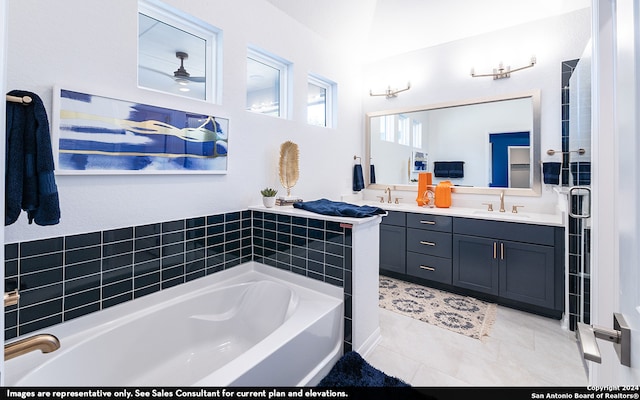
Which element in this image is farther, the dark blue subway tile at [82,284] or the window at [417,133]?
the window at [417,133]

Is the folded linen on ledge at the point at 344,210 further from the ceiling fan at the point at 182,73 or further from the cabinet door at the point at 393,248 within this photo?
the ceiling fan at the point at 182,73

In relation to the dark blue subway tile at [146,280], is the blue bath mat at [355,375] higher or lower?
lower

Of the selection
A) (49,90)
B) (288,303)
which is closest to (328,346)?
(288,303)

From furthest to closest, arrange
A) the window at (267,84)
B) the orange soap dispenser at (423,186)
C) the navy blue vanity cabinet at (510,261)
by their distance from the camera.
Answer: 1. the orange soap dispenser at (423,186)
2. the window at (267,84)
3. the navy blue vanity cabinet at (510,261)

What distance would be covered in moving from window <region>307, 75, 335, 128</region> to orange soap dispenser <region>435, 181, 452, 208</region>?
4.92 feet

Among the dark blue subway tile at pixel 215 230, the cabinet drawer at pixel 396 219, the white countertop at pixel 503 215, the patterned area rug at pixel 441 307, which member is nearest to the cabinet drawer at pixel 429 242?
the cabinet drawer at pixel 396 219

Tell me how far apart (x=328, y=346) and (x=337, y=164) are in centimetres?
219

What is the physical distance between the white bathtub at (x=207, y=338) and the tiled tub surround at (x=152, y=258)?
2.9 inches

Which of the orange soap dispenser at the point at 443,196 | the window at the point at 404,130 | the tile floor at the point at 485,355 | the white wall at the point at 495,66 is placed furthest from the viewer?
the window at the point at 404,130

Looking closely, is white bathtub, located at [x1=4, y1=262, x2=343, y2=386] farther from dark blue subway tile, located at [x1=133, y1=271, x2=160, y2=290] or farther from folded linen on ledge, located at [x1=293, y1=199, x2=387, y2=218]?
folded linen on ledge, located at [x1=293, y1=199, x2=387, y2=218]

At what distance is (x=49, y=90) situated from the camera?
1468 mm

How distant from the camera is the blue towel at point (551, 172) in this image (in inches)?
104

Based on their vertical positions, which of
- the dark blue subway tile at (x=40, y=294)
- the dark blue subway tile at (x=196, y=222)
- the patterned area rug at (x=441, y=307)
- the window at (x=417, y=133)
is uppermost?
the window at (x=417, y=133)

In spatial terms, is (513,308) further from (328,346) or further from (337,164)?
(337,164)
